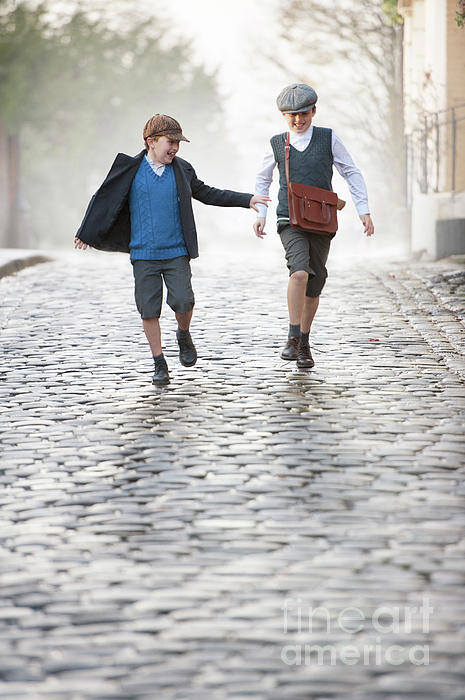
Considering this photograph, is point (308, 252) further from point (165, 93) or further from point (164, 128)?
point (165, 93)

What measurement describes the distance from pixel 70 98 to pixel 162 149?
35.7 m

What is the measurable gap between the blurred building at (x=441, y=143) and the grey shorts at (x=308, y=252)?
28.0 feet

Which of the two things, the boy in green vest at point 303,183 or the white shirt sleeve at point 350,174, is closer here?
the boy in green vest at point 303,183

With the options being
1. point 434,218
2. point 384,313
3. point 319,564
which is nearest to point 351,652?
point 319,564

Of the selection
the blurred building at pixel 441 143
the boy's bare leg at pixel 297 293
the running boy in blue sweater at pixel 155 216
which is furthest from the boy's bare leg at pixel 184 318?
the blurred building at pixel 441 143

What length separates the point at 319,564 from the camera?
4145mm

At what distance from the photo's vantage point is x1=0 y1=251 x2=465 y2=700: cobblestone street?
3379 millimetres

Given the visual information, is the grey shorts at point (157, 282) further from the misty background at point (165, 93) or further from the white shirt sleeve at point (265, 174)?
the misty background at point (165, 93)

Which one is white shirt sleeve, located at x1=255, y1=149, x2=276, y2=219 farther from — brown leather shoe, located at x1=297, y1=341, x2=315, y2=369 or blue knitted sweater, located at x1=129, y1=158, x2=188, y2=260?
brown leather shoe, located at x1=297, y1=341, x2=315, y2=369

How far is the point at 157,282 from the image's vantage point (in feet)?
24.8

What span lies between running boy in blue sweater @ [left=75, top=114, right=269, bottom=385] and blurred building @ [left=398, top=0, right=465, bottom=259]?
924 centimetres

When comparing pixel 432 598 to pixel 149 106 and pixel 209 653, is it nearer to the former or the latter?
pixel 209 653

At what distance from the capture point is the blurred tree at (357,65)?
2917cm

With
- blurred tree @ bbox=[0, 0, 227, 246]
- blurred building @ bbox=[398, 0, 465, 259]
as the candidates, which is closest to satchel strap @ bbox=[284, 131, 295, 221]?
blurred building @ bbox=[398, 0, 465, 259]
